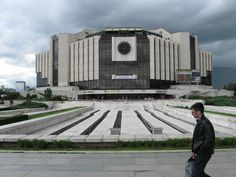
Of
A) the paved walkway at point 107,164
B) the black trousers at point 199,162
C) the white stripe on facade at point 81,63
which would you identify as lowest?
the paved walkway at point 107,164

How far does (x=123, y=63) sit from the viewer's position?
99.3 meters

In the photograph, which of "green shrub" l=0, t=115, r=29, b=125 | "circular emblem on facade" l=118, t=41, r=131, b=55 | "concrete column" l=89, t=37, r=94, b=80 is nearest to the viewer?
"green shrub" l=0, t=115, r=29, b=125

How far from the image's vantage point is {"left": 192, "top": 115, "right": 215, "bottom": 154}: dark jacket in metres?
4.93

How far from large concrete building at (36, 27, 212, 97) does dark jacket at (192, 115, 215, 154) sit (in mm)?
92010

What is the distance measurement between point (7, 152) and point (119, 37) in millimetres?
91011

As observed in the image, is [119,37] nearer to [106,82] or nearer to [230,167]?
[106,82]

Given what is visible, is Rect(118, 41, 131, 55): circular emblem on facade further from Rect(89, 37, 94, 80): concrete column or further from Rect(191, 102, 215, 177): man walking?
Rect(191, 102, 215, 177): man walking

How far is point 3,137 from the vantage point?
1079 cm

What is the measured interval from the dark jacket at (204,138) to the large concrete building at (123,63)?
302ft

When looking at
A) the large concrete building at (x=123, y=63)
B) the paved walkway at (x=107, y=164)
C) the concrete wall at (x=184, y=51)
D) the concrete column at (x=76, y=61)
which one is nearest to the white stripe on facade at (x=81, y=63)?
the large concrete building at (x=123, y=63)

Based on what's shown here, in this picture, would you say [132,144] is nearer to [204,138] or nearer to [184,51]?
[204,138]

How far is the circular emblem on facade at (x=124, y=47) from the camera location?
98.1 meters

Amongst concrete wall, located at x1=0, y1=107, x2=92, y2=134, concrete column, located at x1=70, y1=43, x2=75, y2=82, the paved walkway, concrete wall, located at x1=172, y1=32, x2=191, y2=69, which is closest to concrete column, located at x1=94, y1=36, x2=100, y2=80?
concrete column, located at x1=70, y1=43, x2=75, y2=82

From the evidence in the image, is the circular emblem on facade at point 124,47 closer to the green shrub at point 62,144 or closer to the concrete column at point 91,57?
the concrete column at point 91,57
